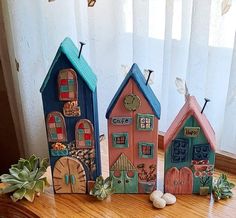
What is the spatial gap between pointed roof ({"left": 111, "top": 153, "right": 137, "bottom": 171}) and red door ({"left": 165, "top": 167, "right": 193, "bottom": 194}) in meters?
0.08

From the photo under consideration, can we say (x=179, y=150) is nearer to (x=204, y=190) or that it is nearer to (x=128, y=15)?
(x=204, y=190)

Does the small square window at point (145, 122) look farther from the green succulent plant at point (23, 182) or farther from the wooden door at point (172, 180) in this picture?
the green succulent plant at point (23, 182)

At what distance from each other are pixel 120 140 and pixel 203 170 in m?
0.18

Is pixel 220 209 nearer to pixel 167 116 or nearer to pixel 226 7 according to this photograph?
pixel 167 116

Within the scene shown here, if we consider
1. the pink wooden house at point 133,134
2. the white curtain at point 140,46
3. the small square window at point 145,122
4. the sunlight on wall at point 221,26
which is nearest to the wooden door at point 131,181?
the pink wooden house at point 133,134

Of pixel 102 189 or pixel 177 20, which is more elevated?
pixel 177 20

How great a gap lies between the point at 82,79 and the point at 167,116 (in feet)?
1.10

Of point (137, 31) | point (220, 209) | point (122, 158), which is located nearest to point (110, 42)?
point (137, 31)

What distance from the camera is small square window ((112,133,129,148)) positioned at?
0.74 meters

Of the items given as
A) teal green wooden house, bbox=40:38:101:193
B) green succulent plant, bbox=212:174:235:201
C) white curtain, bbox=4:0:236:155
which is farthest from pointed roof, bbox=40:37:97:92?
green succulent plant, bbox=212:174:235:201

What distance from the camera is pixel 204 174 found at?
749 mm

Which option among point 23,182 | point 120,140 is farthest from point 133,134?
point 23,182

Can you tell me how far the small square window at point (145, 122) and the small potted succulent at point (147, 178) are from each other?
88 mm

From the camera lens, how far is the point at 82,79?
69 cm
